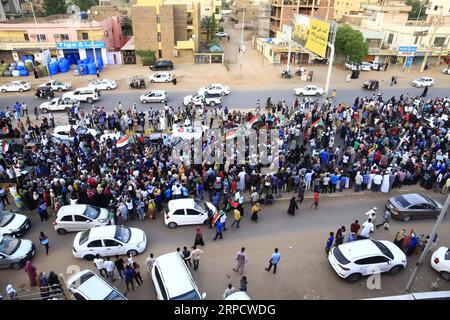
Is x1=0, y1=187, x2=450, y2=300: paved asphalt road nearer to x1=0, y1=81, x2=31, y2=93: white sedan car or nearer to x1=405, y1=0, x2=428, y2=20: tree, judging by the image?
x1=0, y1=81, x2=31, y2=93: white sedan car

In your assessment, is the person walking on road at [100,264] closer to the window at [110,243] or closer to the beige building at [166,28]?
the window at [110,243]

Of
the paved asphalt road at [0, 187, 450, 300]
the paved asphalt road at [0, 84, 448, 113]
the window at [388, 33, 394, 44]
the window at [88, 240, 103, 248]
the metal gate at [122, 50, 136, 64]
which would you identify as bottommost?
the paved asphalt road at [0, 187, 450, 300]

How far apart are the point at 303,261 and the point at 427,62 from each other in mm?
44293

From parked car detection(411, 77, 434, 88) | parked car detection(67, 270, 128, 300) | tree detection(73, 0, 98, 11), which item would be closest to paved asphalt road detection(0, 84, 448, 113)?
parked car detection(411, 77, 434, 88)

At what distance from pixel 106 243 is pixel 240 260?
4.94m

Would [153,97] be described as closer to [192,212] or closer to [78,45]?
[192,212]

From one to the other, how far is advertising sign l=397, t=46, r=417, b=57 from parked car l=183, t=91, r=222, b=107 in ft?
92.1

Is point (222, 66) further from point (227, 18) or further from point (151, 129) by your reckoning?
point (227, 18)

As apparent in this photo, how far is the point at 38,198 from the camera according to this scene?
14609 mm

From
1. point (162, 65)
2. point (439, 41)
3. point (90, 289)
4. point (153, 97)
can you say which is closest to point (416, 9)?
point (439, 41)

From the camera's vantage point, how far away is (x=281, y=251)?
12.9 m

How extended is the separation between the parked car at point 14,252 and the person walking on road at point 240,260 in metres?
7.60

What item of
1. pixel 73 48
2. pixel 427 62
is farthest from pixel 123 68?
pixel 427 62

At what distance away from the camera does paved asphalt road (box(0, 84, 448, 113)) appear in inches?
1139
